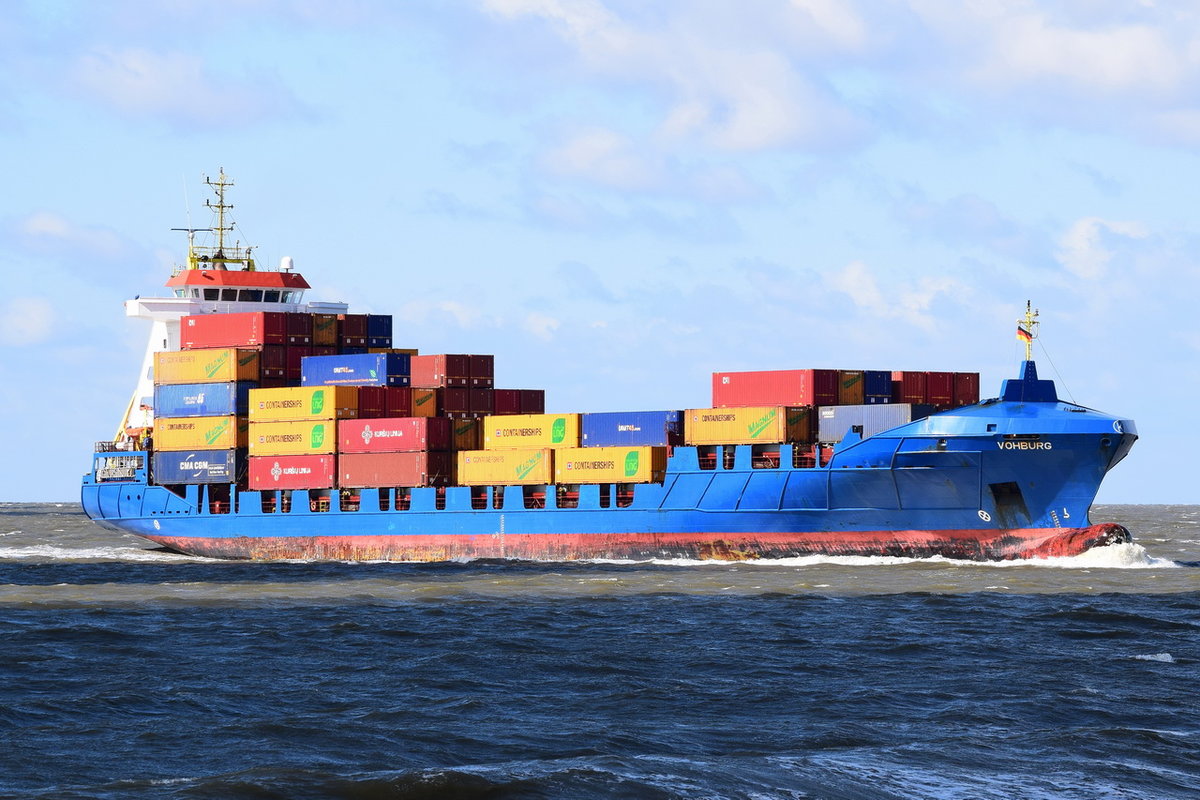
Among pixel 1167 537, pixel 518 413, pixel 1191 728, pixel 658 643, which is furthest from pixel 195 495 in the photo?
pixel 1167 537

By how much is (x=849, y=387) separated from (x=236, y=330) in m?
24.3

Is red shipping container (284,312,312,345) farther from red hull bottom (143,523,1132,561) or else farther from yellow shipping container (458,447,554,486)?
yellow shipping container (458,447,554,486)

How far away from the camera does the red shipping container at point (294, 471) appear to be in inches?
2308

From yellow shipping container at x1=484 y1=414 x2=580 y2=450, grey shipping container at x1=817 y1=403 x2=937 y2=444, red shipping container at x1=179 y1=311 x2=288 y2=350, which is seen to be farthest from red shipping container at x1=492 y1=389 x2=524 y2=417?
grey shipping container at x1=817 y1=403 x2=937 y2=444

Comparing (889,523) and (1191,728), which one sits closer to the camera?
(1191,728)

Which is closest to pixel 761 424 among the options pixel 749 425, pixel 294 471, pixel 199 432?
pixel 749 425

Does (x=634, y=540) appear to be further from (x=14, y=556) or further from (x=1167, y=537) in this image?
(x=1167, y=537)

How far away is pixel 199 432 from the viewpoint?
6153 cm

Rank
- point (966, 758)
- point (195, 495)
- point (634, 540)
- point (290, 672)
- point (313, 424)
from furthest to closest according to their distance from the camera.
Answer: point (195, 495) → point (313, 424) → point (634, 540) → point (290, 672) → point (966, 758)

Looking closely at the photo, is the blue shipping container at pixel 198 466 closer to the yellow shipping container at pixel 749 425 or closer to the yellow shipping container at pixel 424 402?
the yellow shipping container at pixel 424 402

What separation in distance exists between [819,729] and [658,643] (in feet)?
31.7

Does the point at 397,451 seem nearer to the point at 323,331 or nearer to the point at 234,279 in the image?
the point at 323,331

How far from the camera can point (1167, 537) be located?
286 feet

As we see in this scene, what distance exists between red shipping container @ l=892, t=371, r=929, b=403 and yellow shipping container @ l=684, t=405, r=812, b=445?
14.6 feet
